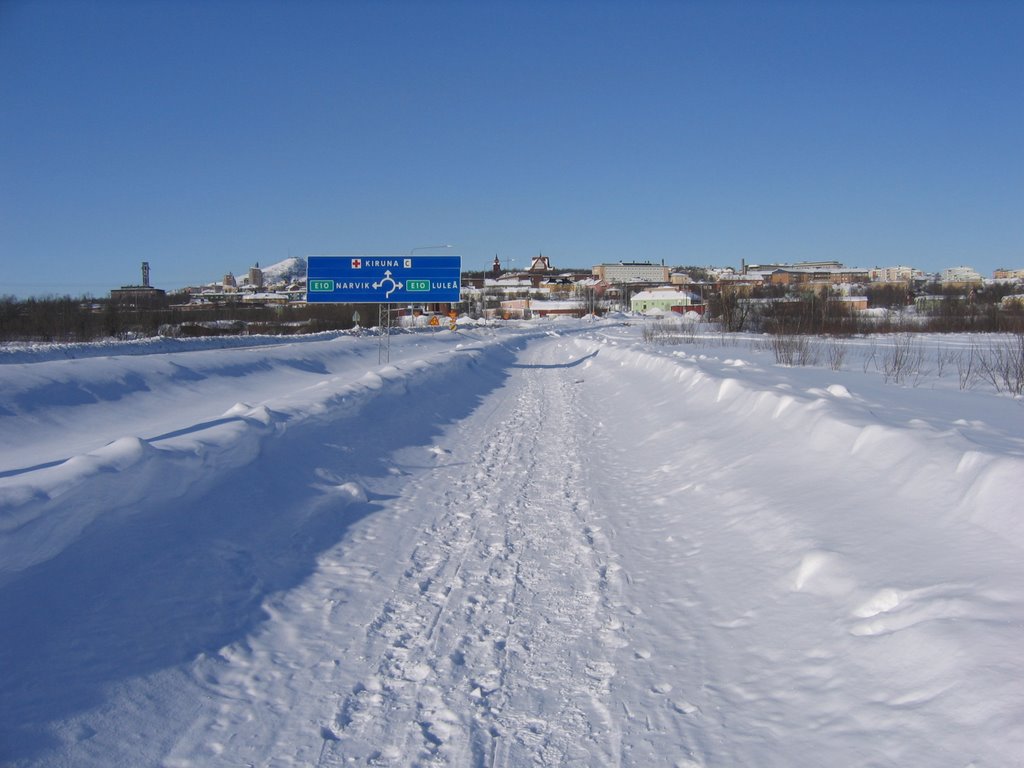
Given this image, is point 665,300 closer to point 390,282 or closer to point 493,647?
point 390,282

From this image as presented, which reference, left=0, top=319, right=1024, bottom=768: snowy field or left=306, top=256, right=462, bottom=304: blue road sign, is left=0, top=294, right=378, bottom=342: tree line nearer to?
left=306, top=256, right=462, bottom=304: blue road sign

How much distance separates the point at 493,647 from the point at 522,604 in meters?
0.69

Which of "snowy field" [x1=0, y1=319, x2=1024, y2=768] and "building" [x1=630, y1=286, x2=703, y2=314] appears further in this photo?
"building" [x1=630, y1=286, x2=703, y2=314]

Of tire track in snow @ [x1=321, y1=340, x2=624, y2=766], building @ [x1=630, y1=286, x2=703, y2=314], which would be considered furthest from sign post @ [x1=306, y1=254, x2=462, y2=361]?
building @ [x1=630, y1=286, x2=703, y2=314]

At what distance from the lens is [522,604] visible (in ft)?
16.7

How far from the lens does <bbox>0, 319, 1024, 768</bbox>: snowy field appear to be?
3.44 meters

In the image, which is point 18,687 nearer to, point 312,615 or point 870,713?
point 312,615

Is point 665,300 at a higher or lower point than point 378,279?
higher

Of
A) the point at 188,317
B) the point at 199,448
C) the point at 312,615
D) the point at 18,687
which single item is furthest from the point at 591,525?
the point at 188,317

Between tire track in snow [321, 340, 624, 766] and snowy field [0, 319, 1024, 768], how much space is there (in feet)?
0.06

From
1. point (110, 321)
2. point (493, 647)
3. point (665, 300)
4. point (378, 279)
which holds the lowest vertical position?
point (493, 647)

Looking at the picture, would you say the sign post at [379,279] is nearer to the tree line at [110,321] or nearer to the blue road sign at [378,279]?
the blue road sign at [378,279]

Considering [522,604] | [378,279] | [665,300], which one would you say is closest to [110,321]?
[378,279]

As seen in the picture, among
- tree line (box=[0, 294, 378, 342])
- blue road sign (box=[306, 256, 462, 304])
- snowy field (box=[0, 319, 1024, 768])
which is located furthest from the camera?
tree line (box=[0, 294, 378, 342])
